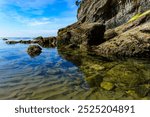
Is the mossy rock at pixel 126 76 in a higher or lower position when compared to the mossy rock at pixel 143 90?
higher

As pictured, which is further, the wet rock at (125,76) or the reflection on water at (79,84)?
the wet rock at (125,76)

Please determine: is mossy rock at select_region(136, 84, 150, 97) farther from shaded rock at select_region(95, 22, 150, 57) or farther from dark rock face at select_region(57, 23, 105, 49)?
dark rock face at select_region(57, 23, 105, 49)

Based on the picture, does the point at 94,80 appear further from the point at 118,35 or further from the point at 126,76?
the point at 118,35

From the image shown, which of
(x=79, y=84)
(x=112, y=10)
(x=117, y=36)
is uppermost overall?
(x=112, y=10)

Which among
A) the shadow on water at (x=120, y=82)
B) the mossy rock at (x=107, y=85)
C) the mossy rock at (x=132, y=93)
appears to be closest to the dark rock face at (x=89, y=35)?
the shadow on water at (x=120, y=82)

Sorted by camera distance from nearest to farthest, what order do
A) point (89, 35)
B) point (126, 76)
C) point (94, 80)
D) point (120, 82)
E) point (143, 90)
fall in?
1. point (143, 90)
2. point (120, 82)
3. point (94, 80)
4. point (126, 76)
5. point (89, 35)

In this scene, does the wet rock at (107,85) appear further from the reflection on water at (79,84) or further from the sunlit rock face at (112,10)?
the sunlit rock face at (112,10)

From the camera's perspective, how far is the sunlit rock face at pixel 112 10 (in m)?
50.8

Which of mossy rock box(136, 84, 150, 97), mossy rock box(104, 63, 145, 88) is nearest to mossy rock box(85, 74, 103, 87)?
mossy rock box(104, 63, 145, 88)

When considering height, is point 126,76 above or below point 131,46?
below

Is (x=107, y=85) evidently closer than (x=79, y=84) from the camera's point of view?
Yes

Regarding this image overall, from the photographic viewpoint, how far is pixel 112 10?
63312 mm

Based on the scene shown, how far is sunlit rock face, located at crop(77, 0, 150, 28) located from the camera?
2002 inches

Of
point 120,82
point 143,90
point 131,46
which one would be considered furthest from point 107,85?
point 131,46
